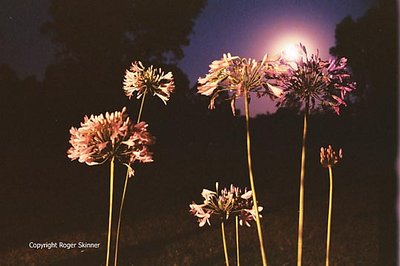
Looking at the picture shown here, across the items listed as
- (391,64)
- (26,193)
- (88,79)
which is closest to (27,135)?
(88,79)

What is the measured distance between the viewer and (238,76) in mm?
1287

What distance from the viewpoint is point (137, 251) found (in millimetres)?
4637

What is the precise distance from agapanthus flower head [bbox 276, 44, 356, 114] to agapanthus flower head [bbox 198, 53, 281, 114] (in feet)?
0.17

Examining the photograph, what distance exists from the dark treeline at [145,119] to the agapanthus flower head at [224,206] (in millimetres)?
5721

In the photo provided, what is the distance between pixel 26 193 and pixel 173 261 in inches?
158

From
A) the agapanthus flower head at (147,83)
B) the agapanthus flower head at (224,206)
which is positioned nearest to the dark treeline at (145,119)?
the agapanthus flower head at (147,83)

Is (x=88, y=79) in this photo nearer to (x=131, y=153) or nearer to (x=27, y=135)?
(x=27, y=135)

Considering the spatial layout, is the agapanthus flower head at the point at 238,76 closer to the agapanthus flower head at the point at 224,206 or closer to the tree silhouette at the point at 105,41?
the agapanthus flower head at the point at 224,206

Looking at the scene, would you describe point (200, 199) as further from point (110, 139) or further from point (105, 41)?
point (110, 139)

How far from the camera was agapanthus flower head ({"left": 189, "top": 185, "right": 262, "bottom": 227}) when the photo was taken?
1478mm

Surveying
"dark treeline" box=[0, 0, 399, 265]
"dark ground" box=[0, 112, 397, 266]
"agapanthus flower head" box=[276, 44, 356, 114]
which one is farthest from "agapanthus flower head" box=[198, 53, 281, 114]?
"dark treeline" box=[0, 0, 399, 265]

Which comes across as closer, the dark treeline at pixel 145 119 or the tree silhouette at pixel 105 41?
the dark treeline at pixel 145 119

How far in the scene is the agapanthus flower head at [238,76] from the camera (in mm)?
1278

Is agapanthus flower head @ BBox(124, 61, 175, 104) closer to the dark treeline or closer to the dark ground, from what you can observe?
the dark ground
